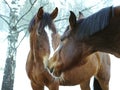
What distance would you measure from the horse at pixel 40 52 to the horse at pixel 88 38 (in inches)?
61.3

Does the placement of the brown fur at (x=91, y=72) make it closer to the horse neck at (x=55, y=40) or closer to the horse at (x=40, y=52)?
the horse at (x=40, y=52)

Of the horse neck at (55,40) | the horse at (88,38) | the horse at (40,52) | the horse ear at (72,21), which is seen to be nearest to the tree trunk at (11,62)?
the horse at (40,52)

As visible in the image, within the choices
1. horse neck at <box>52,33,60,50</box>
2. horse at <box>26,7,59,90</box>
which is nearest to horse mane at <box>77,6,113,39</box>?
horse neck at <box>52,33,60,50</box>

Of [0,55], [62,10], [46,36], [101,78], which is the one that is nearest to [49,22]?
[46,36]

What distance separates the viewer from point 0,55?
13188 millimetres

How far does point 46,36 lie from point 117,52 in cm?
200

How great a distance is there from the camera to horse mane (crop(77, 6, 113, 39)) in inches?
112

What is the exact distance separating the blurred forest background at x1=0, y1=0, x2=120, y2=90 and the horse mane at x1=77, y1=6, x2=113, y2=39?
2.05 meters

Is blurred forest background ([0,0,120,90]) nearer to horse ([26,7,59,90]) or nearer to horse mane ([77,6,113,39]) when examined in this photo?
horse ([26,7,59,90])

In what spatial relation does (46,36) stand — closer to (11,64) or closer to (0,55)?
(11,64)

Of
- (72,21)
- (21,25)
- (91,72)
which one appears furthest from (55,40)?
(21,25)

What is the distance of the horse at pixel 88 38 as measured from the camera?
2830mm

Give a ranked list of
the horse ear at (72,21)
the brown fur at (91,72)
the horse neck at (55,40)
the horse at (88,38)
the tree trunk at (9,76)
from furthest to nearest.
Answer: the tree trunk at (9,76) → the brown fur at (91,72) → the horse neck at (55,40) → the horse ear at (72,21) → the horse at (88,38)

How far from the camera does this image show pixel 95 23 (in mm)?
2896
